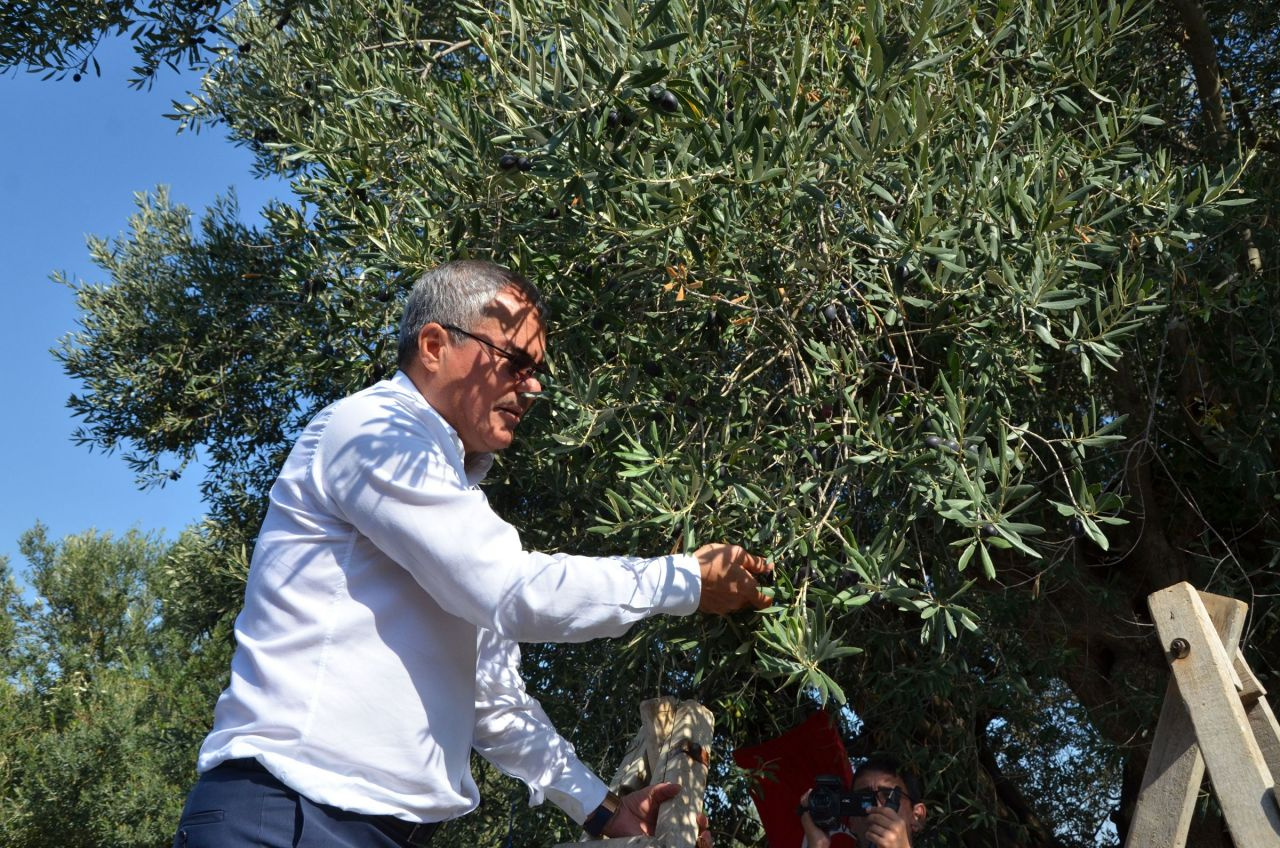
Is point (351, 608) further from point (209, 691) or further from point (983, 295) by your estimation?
point (209, 691)

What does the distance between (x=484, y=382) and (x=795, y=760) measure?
2.23 m

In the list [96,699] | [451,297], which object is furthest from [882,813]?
[96,699]

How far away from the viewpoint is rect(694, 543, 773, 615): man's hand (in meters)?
2.46

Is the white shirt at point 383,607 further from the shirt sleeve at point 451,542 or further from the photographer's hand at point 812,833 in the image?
the photographer's hand at point 812,833

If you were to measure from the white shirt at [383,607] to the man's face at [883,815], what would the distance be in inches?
68.7

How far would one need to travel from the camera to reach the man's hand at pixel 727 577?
8.09 ft

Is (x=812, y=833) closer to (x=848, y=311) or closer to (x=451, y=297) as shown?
(x=848, y=311)

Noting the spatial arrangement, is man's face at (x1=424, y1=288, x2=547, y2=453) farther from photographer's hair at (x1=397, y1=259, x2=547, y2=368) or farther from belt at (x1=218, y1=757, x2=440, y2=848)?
belt at (x1=218, y1=757, x2=440, y2=848)

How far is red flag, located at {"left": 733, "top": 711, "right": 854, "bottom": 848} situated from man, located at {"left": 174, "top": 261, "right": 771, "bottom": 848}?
1.72m

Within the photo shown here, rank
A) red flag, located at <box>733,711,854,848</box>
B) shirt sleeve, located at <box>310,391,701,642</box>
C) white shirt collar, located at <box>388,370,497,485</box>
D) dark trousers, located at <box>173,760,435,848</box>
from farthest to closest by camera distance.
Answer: red flag, located at <box>733,711,854,848</box> < white shirt collar, located at <box>388,370,497,485</box> < shirt sleeve, located at <box>310,391,701,642</box> < dark trousers, located at <box>173,760,435,848</box>

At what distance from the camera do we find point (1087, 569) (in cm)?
471

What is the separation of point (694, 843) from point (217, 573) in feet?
15.4

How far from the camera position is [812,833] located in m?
3.89

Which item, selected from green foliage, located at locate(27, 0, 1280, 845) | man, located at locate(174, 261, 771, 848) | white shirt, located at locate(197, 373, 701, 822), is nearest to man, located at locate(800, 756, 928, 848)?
green foliage, located at locate(27, 0, 1280, 845)
